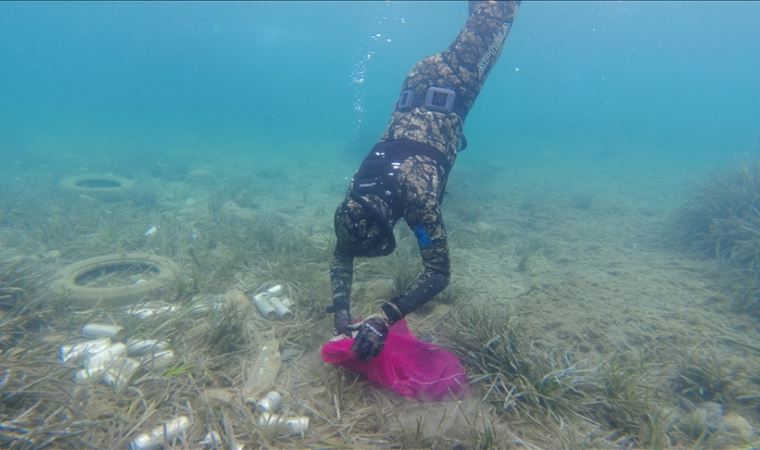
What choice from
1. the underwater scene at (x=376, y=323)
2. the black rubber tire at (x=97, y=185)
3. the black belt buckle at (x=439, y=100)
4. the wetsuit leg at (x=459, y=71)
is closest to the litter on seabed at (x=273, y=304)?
the underwater scene at (x=376, y=323)

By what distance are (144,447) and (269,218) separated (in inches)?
273

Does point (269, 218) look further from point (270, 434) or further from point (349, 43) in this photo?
point (349, 43)

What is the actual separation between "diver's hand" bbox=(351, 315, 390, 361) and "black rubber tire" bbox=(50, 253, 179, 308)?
3.16 metres

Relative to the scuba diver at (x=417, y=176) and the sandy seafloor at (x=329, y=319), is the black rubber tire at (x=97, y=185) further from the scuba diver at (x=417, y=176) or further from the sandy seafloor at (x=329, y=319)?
the scuba diver at (x=417, y=176)

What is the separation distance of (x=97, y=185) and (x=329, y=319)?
11806 mm

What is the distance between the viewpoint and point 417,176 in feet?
12.2

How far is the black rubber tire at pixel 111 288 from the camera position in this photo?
434 centimetres

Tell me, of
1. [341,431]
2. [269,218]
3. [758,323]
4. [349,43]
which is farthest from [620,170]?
[349,43]

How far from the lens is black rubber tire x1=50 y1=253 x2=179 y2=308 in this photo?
4.34 m

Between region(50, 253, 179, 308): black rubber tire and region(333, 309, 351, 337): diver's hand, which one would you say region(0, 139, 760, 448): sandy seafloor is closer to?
region(50, 253, 179, 308): black rubber tire

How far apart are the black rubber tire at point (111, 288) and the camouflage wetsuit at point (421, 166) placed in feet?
8.41

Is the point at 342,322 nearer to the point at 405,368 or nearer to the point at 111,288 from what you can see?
the point at 405,368

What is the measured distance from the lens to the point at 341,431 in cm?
279

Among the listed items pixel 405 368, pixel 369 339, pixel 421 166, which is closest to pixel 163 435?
pixel 369 339
